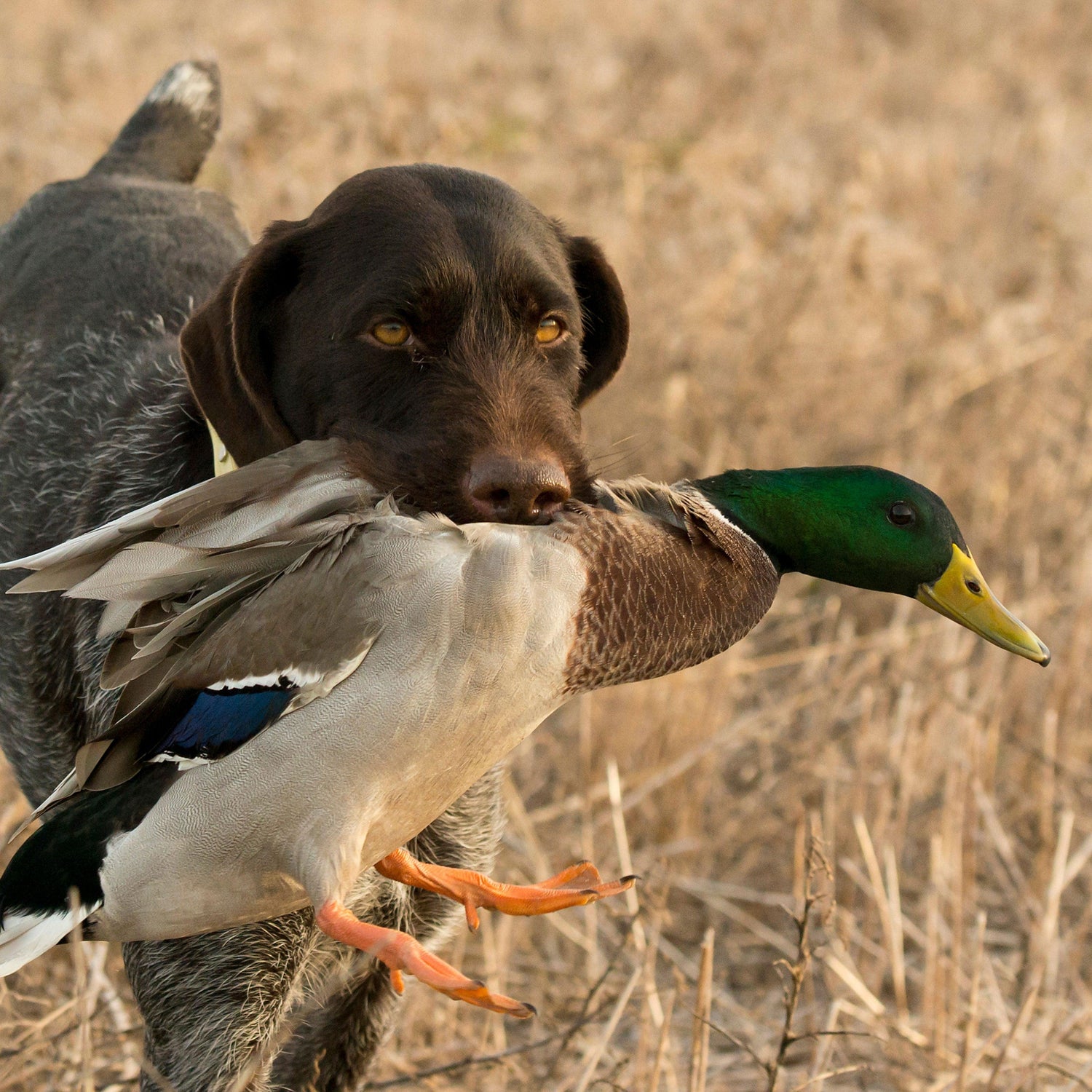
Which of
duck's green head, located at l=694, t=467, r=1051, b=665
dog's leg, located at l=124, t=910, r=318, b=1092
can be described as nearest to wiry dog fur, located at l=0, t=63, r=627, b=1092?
dog's leg, located at l=124, t=910, r=318, b=1092

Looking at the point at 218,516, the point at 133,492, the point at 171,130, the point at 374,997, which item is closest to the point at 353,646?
the point at 218,516

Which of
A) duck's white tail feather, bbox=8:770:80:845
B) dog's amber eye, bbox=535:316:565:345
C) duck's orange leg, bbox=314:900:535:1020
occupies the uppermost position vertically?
dog's amber eye, bbox=535:316:565:345

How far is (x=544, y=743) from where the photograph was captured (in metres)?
4.61

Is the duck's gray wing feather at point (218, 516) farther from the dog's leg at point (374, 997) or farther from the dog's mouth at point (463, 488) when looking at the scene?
the dog's leg at point (374, 997)

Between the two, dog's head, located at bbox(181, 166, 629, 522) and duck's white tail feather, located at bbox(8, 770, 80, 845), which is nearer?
duck's white tail feather, located at bbox(8, 770, 80, 845)

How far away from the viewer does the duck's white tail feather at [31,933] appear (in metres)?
2.19

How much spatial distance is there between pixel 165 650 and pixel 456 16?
9.15 meters

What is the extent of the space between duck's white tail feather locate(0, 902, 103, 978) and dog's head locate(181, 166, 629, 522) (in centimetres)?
77

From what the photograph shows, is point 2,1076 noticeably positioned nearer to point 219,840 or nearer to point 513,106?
point 219,840

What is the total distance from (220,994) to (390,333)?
1.23 meters

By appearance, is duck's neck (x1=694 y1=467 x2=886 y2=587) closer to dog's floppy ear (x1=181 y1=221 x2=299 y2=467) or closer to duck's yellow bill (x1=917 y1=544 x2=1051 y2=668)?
duck's yellow bill (x1=917 y1=544 x2=1051 y2=668)

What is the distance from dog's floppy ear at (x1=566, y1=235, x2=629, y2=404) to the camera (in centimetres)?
314

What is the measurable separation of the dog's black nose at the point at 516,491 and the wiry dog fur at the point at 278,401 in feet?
0.05

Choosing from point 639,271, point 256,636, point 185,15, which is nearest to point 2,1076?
point 256,636
